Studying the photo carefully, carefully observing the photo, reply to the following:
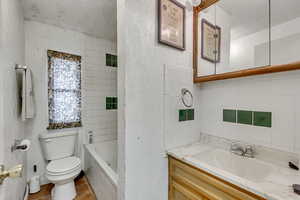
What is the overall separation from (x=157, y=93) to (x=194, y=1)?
859 millimetres

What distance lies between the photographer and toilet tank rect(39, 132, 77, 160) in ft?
6.20

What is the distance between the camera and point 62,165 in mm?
1730

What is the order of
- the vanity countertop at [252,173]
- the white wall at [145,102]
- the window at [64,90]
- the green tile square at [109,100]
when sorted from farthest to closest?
the green tile square at [109,100]
the window at [64,90]
the white wall at [145,102]
the vanity countertop at [252,173]

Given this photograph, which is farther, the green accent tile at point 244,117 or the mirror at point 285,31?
the green accent tile at point 244,117

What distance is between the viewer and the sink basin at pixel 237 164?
1014 mm

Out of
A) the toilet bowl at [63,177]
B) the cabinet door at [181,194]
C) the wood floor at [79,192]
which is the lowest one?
the wood floor at [79,192]

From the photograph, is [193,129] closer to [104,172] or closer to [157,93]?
[157,93]

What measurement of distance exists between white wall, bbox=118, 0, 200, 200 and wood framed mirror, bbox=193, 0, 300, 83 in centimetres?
31

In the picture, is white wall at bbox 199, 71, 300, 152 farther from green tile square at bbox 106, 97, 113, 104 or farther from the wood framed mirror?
green tile square at bbox 106, 97, 113, 104

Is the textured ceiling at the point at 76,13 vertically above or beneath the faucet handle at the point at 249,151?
above

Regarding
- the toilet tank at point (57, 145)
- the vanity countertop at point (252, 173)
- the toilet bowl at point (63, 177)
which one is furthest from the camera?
the toilet tank at point (57, 145)

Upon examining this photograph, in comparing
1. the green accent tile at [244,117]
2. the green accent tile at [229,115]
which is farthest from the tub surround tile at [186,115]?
the green accent tile at [244,117]

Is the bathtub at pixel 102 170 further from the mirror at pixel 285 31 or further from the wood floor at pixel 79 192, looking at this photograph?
the mirror at pixel 285 31

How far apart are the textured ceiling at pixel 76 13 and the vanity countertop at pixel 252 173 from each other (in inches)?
69.3
